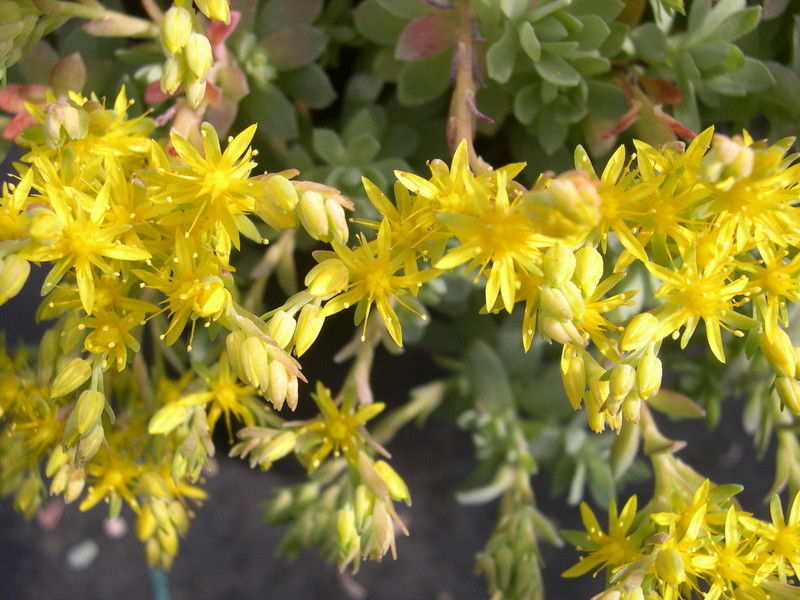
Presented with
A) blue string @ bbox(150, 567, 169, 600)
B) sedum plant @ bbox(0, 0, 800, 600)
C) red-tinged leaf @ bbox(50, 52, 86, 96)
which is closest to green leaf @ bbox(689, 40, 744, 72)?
sedum plant @ bbox(0, 0, 800, 600)

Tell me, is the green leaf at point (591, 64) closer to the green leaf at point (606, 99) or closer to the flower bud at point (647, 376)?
the green leaf at point (606, 99)

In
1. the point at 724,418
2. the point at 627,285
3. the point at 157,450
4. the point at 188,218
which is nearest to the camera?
the point at 188,218

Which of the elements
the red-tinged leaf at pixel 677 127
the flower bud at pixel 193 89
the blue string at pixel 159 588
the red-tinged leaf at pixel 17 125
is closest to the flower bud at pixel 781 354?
the red-tinged leaf at pixel 677 127

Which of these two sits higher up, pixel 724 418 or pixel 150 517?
pixel 150 517

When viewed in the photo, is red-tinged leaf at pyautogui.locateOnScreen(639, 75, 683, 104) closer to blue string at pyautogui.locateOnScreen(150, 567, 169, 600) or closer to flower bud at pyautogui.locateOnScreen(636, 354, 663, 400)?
flower bud at pyautogui.locateOnScreen(636, 354, 663, 400)

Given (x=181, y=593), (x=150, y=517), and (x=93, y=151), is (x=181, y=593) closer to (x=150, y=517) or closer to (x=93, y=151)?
(x=150, y=517)

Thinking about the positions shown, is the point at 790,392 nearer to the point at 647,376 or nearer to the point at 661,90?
the point at 647,376

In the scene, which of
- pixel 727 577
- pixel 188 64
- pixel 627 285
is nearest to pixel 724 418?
pixel 627 285
